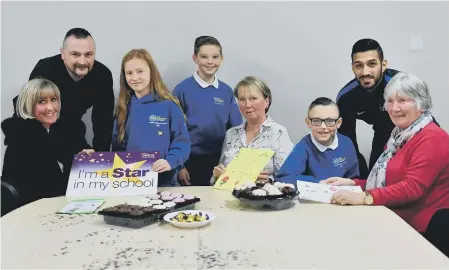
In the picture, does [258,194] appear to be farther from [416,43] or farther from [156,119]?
[416,43]

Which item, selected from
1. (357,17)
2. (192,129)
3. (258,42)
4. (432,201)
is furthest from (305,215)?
(357,17)

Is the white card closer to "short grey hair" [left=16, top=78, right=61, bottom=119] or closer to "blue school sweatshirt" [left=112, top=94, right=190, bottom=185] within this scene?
"blue school sweatshirt" [left=112, top=94, right=190, bottom=185]

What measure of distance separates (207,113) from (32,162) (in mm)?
1116

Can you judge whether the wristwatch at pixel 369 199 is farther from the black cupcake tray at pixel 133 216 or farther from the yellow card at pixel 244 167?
the black cupcake tray at pixel 133 216

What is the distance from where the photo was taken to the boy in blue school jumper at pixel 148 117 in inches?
105

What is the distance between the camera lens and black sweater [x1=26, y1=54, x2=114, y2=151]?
10.3 feet

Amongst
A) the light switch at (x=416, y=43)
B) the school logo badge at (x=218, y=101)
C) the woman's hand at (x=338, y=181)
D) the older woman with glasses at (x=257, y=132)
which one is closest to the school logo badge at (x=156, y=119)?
the older woman with glasses at (x=257, y=132)

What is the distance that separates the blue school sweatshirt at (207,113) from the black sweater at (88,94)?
1.73 feet

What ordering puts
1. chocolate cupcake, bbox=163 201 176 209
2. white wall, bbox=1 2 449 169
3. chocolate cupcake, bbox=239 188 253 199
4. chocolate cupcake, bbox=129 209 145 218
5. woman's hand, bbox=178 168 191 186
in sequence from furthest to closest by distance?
white wall, bbox=1 2 449 169 < woman's hand, bbox=178 168 191 186 < chocolate cupcake, bbox=239 188 253 199 < chocolate cupcake, bbox=163 201 176 209 < chocolate cupcake, bbox=129 209 145 218

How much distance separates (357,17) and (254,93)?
4.56ft

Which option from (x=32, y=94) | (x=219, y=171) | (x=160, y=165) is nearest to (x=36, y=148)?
(x=32, y=94)

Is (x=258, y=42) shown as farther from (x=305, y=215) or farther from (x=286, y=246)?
(x=286, y=246)

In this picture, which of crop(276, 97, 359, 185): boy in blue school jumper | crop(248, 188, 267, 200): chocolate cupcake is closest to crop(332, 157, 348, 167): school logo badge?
crop(276, 97, 359, 185): boy in blue school jumper

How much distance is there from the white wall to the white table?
5.94 feet
